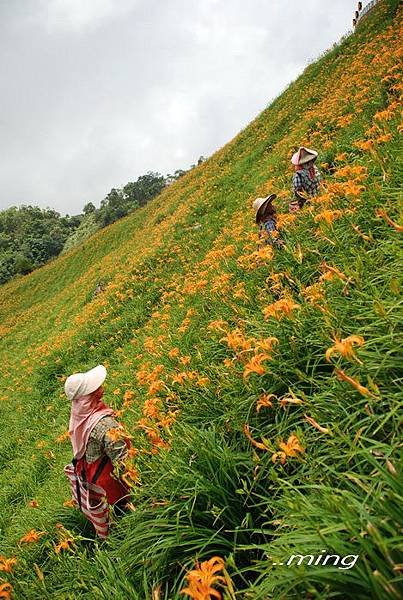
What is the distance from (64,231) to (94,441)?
54.5 m

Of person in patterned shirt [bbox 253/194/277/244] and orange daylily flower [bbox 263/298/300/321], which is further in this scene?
person in patterned shirt [bbox 253/194/277/244]

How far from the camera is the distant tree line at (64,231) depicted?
39812mm

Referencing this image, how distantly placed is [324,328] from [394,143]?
2.45m

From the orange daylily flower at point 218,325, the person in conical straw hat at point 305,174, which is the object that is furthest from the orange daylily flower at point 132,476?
the person in conical straw hat at point 305,174

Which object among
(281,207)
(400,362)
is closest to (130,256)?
(281,207)

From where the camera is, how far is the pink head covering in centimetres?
302

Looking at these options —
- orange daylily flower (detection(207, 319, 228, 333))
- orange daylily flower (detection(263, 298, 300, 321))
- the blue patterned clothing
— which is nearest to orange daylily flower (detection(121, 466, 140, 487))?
orange daylily flower (detection(207, 319, 228, 333))

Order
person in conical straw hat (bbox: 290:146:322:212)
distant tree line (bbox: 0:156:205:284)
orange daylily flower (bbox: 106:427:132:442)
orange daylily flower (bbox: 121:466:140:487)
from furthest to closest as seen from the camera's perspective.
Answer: distant tree line (bbox: 0:156:205:284) → person in conical straw hat (bbox: 290:146:322:212) → orange daylily flower (bbox: 106:427:132:442) → orange daylily flower (bbox: 121:466:140:487)

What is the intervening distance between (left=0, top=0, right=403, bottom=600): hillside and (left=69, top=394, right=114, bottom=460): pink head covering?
1.22ft

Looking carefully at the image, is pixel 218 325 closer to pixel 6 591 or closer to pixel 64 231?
pixel 6 591

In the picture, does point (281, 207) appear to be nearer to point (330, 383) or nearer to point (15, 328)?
point (330, 383)

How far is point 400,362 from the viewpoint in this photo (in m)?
1.82

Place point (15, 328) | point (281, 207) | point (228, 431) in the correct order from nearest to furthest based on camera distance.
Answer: point (228, 431) → point (281, 207) → point (15, 328)

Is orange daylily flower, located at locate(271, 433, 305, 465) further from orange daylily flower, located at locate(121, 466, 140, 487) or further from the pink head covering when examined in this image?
the pink head covering
